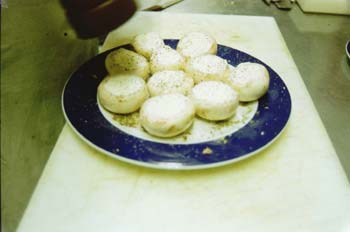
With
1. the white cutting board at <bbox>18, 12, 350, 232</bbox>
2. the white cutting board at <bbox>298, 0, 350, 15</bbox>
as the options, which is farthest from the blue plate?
the white cutting board at <bbox>298, 0, 350, 15</bbox>

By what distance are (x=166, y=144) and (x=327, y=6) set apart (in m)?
0.81

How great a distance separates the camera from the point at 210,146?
50cm

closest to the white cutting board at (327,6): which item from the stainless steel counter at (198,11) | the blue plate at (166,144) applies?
the stainless steel counter at (198,11)

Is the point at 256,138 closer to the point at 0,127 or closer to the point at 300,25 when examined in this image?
the point at 0,127

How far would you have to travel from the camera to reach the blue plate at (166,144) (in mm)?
485

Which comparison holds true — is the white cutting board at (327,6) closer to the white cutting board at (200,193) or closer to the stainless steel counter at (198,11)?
the stainless steel counter at (198,11)

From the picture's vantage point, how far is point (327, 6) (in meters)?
1.06

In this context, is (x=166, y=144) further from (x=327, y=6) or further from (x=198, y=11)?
(x=327, y=6)

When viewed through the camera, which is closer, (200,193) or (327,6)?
(200,193)

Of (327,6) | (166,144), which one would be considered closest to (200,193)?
(166,144)

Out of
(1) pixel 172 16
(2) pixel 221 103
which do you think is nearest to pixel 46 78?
(2) pixel 221 103

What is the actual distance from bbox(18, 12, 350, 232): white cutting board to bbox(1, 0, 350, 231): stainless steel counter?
1.1 inches

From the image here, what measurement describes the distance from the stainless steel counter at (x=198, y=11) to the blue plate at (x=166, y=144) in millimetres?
45

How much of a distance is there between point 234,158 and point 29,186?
28 centimetres
